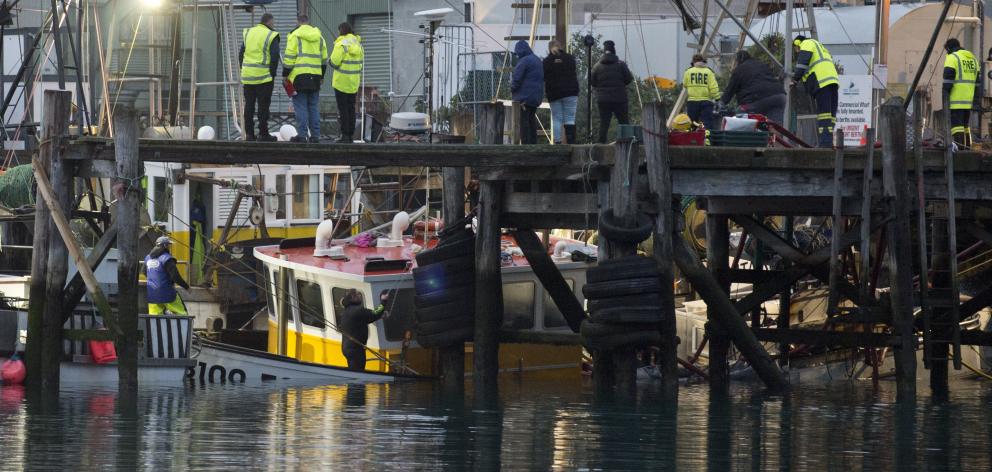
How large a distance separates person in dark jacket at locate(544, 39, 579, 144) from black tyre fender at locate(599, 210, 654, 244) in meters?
3.29

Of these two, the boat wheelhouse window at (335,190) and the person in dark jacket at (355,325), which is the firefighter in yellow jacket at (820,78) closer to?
the person in dark jacket at (355,325)

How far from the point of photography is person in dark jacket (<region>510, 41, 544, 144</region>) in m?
19.0

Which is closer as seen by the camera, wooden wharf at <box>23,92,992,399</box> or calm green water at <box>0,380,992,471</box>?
calm green water at <box>0,380,992,471</box>

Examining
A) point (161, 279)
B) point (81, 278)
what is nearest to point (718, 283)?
point (161, 279)

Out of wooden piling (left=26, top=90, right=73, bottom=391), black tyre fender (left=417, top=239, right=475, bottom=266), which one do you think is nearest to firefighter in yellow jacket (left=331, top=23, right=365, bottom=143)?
black tyre fender (left=417, top=239, right=475, bottom=266)

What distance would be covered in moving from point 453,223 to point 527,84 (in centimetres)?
194

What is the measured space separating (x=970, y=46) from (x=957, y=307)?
17.8 metres

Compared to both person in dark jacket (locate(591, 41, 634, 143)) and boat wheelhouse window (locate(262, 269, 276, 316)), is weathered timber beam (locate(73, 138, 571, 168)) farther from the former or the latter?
boat wheelhouse window (locate(262, 269, 276, 316))

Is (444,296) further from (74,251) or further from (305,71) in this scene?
(74,251)

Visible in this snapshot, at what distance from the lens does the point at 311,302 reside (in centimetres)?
1911

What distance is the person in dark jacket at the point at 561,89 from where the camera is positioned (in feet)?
62.5

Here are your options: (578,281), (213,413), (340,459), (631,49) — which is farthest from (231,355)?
(631,49)

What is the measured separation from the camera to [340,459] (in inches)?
525

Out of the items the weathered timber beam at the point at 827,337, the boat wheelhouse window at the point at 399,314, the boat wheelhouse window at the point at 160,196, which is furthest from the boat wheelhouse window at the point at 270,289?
the weathered timber beam at the point at 827,337
